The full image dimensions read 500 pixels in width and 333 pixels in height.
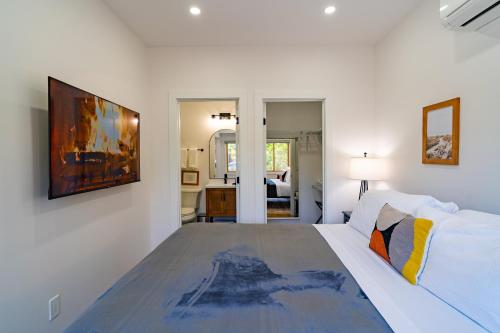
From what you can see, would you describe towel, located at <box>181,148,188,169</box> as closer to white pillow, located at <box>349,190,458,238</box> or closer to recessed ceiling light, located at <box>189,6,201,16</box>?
recessed ceiling light, located at <box>189,6,201,16</box>

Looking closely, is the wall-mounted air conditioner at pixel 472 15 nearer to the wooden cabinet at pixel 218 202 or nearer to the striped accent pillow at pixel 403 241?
the striped accent pillow at pixel 403 241

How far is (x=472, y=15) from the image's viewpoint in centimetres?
138

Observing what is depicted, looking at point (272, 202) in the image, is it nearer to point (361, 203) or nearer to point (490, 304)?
point (361, 203)

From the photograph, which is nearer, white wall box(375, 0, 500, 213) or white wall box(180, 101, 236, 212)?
white wall box(375, 0, 500, 213)

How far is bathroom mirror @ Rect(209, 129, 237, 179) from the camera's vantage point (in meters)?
4.64

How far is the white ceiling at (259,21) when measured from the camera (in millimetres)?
2135

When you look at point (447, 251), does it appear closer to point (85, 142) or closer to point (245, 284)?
point (245, 284)

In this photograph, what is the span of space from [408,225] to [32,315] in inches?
87.5

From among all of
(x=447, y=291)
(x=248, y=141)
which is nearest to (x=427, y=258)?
(x=447, y=291)

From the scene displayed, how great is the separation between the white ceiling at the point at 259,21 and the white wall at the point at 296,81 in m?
0.12

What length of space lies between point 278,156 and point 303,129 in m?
1.20

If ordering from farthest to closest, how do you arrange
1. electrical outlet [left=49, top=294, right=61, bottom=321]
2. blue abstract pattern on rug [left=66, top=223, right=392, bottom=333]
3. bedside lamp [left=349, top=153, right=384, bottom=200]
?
bedside lamp [left=349, top=153, right=384, bottom=200] → electrical outlet [left=49, top=294, right=61, bottom=321] → blue abstract pattern on rug [left=66, top=223, right=392, bottom=333]

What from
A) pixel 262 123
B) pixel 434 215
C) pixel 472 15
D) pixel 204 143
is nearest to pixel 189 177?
pixel 204 143

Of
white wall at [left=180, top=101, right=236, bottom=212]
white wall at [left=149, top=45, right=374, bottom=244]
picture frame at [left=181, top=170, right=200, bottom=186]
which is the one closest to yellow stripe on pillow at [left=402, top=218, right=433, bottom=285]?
white wall at [left=149, top=45, right=374, bottom=244]
